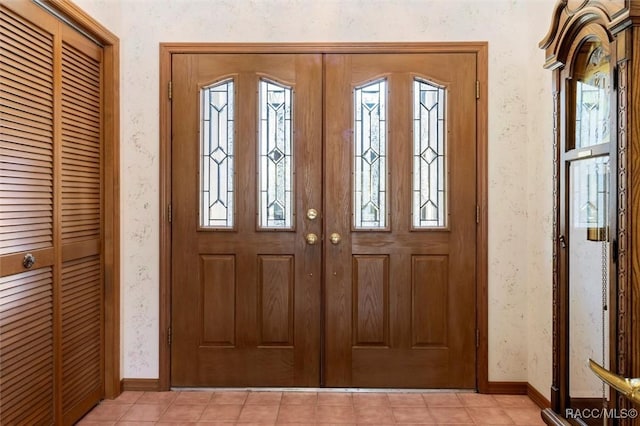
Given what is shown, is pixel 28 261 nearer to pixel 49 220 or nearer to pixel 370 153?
pixel 49 220

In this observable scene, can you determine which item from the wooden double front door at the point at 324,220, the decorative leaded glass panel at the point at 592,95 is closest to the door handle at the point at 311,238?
the wooden double front door at the point at 324,220

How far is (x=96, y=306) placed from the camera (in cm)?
290

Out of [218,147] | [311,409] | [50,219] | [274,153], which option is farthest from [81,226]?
[311,409]

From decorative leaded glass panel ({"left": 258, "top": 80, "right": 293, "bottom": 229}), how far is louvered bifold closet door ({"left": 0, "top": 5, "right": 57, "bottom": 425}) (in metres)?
1.12

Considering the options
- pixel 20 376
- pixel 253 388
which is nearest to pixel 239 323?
pixel 253 388

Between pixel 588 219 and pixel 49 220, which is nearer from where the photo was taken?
pixel 588 219

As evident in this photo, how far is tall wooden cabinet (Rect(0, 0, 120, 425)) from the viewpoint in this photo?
2.11 m

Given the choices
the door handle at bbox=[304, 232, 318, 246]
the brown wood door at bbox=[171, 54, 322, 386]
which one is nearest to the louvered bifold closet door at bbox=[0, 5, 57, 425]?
the brown wood door at bbox=[171, 54, 322, 386]

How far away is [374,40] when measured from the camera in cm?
306

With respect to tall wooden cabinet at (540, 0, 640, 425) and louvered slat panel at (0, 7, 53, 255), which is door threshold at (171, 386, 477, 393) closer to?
tall wooden cabinet at (540, 0, 640, 425)

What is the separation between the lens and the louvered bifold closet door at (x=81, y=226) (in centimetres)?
256

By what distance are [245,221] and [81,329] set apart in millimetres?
1029

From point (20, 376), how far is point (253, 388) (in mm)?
1306

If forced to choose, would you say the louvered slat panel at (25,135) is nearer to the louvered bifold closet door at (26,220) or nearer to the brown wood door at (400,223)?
the louvered bifold closet door at (26,220)
